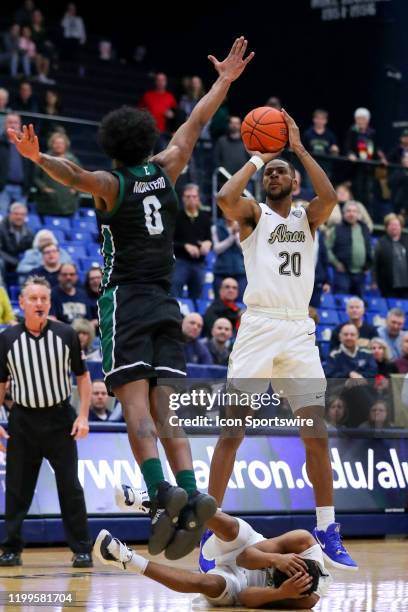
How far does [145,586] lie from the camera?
869 centimetres

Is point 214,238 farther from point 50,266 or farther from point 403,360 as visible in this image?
point 403,360

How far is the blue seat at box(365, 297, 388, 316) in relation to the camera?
18.5 m

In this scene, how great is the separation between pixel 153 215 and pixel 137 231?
0.44 ft

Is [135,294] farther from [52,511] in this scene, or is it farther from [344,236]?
[344,236]

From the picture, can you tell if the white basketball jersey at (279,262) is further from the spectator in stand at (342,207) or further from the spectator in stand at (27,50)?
the spectator in stand at (27,50)

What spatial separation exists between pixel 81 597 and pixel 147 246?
7.61ft

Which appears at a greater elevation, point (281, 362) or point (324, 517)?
point (281, 362)

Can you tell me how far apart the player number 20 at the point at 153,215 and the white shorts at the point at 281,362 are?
5.19 feet

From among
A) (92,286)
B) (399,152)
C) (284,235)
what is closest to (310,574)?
(284,235)

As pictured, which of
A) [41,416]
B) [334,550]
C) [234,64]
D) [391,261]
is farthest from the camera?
[391,261]

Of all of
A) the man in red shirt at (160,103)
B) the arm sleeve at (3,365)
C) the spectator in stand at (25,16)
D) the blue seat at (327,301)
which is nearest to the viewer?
the arm sleeve at (3,365)

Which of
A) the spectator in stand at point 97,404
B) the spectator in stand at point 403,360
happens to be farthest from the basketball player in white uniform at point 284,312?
the spectator in stand at point 403,360

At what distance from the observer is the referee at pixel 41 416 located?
10.3 meters

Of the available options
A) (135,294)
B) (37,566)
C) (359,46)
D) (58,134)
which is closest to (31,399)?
(37,566)
